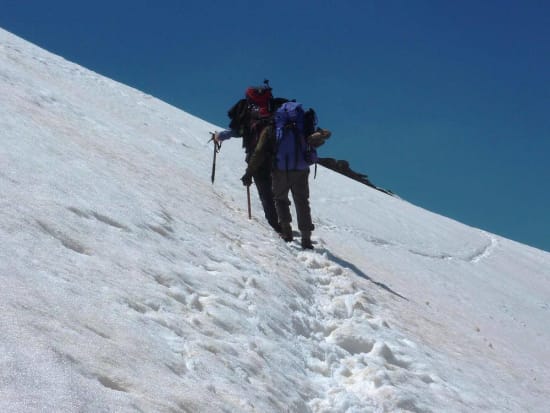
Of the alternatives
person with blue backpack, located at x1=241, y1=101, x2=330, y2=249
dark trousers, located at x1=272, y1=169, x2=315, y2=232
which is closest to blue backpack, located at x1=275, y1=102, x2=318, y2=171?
person with blue backpack, located at x1=241, y1=101, x2=330, y2=249

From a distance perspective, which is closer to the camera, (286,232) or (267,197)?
(286,232)

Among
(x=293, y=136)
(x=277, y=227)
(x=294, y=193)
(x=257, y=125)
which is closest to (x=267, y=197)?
(x=277, y=227)

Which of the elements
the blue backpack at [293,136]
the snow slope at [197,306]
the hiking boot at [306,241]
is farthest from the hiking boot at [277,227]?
the blue backpack at [293,136]

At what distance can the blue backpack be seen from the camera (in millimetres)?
8477

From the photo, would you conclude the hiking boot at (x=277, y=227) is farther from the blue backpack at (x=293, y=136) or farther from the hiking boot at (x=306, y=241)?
the blue backpack at (x=293, y=136)

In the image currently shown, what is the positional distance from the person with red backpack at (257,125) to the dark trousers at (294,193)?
1.40 ft

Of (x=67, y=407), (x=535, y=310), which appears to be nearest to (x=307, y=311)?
(x=67, y=407)

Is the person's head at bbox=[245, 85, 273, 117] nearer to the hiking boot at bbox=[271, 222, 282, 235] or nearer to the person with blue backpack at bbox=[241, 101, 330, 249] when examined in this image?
the person with blue backpack at bbox=[241, 101, 330, 249]

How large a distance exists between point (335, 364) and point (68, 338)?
2.20 metres

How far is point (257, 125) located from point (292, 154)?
788 millimetres

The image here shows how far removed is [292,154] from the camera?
8539 millimetres

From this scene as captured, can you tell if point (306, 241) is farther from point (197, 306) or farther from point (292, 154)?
point (197, 306)

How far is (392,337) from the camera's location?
596 cm

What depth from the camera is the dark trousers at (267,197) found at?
928 centimetres
